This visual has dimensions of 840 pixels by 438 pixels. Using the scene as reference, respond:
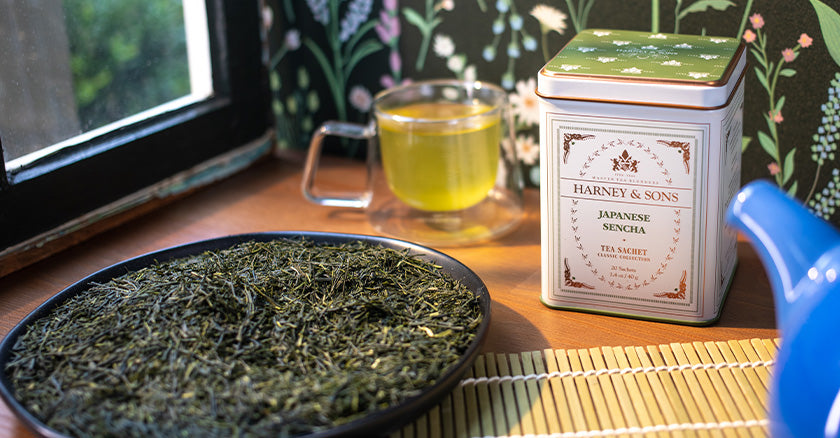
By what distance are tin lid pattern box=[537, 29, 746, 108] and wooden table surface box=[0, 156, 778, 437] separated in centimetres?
21

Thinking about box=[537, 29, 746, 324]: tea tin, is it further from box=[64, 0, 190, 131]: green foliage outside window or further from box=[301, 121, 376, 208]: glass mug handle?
box=[64, 0, 190, 131]: green foliage outside window

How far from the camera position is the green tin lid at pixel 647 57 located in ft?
2.25

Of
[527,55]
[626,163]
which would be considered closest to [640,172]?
[626,163]

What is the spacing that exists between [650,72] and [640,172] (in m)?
0.08

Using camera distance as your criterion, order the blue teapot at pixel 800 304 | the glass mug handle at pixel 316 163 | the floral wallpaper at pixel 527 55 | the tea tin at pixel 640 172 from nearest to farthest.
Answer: the blue teapot at pixel 800 304, the tea tin at pixel 640 172, the floral wallpaper at pixel 527 55, the glass mug handle at pixel 316 163

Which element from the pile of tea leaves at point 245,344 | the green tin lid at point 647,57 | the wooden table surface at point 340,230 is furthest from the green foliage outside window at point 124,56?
the green tin lid at point 647,57

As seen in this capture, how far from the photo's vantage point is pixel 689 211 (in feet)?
2.32

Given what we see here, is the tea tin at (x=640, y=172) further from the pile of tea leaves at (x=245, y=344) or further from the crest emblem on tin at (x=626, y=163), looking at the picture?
the pile of tea leaves at (x=245, y=344)

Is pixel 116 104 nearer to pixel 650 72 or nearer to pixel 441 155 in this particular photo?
pixel 441 155

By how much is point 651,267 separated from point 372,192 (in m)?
0.41

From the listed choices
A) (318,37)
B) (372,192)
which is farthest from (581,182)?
(318,37)

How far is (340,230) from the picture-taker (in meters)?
0.98

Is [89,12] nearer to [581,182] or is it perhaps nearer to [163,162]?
[163,162]

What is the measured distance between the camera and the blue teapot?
47 centimetres
